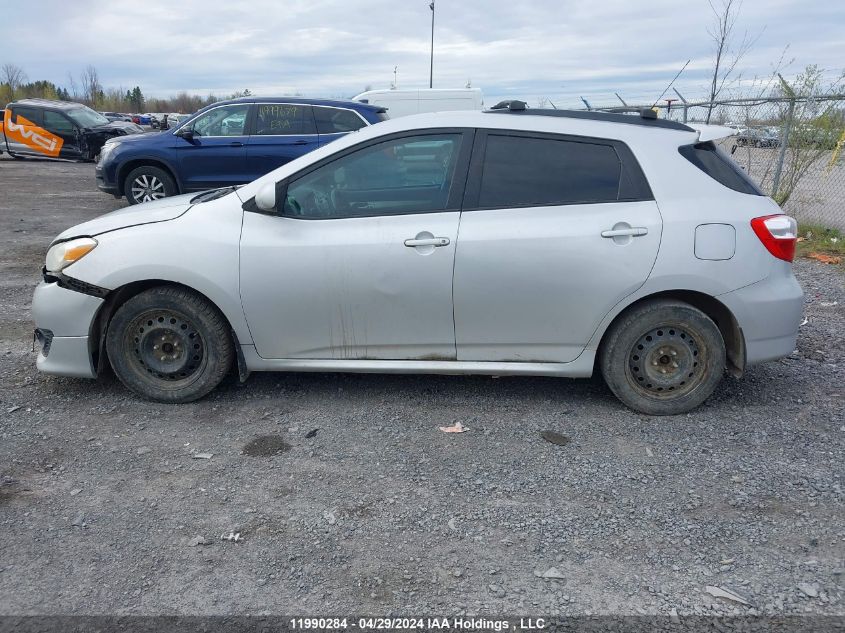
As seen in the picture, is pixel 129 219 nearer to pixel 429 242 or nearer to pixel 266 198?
pixel 266 198

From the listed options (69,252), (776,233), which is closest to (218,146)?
(69,252)

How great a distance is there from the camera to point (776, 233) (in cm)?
402

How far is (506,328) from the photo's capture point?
13.4 feet

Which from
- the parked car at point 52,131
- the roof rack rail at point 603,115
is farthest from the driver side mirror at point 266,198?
the parked car at point 52,131

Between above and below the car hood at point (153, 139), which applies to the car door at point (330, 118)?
above

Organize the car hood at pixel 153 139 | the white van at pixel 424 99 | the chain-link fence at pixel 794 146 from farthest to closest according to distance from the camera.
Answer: the white van at pixel 424 99 → the car hood at pixel 153 139 → the chain-link fence at pixel 794 146

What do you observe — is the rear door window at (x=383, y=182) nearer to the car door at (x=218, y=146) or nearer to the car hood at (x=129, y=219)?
the car hood at (x=129, y=219)

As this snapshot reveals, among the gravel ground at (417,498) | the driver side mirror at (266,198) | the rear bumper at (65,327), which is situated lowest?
the gravel ground at (417,498)

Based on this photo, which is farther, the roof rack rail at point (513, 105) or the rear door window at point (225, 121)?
the rear door window at point (225, 121)

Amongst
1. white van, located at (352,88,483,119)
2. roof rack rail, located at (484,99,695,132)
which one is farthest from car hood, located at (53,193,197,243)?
white van, located at (352,88,483,119)

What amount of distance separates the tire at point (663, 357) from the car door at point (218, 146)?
814 cm

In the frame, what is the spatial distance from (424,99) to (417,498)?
1233cm

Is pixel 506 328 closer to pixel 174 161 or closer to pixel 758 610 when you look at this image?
pixel 758 610

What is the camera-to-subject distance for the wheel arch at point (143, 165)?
36.2ft
